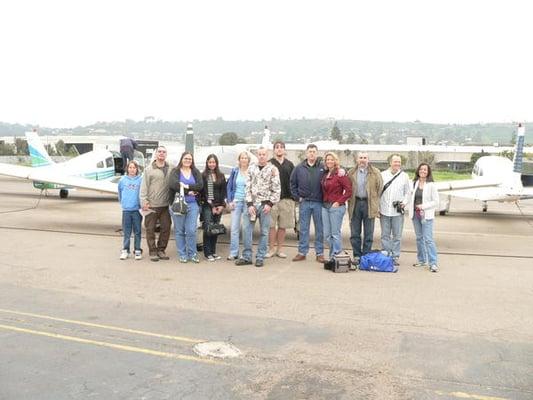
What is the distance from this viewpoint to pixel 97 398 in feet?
13.4

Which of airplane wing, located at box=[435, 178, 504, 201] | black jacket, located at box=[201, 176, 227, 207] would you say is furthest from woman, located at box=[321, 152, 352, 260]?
airplane wing, located at box=[435, 178, 504, 201]

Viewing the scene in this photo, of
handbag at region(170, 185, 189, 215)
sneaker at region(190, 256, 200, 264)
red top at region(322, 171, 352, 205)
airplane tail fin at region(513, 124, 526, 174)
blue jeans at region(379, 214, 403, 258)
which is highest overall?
airplane tail fin at region(513, 124, 526, 174)

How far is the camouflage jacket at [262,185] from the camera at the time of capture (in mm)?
8633

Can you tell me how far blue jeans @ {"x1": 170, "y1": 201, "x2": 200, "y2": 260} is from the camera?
8.79 metres

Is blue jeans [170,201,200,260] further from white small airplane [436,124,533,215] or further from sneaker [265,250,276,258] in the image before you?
white small airplane [436,124,533,215]

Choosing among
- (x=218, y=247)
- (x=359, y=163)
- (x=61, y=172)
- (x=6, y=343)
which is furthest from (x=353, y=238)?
(x=61, y=172)

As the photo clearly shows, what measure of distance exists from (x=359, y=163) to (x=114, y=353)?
17.0 ft

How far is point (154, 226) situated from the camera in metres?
9.16

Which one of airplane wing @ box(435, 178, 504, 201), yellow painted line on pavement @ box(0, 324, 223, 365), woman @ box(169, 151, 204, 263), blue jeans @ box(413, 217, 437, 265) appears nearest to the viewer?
yellow painted line on pavement @ box(0, 324, 223, 365)

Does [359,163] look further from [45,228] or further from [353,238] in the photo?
[45,228]

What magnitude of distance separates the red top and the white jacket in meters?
1.00

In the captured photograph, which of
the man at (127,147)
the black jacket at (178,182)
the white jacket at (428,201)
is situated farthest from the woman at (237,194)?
the man at (127,147)

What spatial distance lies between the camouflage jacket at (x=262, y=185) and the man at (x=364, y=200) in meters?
1.27

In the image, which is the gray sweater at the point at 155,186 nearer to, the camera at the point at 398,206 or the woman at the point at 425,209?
the camera at the point at 398,206
